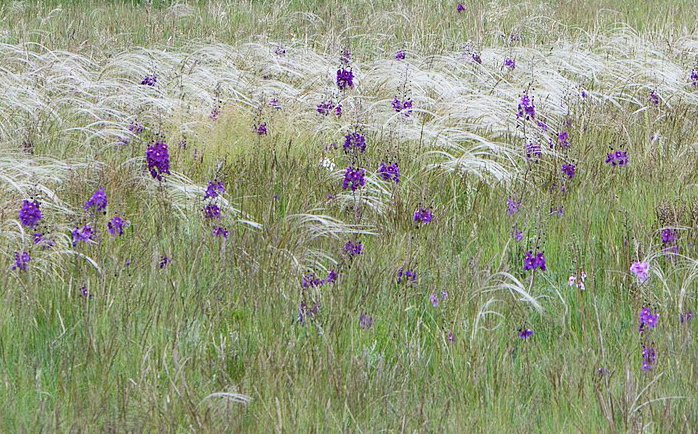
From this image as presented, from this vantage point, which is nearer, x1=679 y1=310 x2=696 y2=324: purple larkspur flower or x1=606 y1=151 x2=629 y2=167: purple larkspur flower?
x1=679 y1=310 x2=696 y2=324: purple larkspur flower

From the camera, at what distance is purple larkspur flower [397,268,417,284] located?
3146 mm

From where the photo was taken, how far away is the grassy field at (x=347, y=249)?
2.47 metres

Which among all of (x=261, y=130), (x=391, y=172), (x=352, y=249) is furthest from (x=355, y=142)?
(x=352, y=249)

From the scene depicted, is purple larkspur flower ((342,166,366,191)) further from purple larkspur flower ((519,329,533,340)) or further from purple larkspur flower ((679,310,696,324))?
purple larkspur flower ((679,310,696,324))

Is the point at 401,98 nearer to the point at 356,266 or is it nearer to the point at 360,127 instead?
the point at 360,127

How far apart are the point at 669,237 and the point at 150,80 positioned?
3617 mm

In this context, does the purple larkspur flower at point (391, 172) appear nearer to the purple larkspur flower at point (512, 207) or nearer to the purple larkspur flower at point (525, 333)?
the purple larkspur flower at point (512, 207)

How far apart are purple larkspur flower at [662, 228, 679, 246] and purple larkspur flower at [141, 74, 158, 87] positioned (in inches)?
137

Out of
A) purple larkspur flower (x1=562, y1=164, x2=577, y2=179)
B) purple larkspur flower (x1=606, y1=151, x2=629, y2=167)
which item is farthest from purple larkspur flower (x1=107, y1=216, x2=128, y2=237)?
purple larkspur flower (x1=606, y1=151, x2=629, y2=167)

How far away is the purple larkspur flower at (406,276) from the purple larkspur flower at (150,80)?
318 centimetres

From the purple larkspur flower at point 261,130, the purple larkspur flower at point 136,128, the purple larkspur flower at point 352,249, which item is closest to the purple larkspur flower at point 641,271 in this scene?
the purple larkspur flower at point 352,249

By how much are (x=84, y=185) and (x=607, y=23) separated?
691 cm

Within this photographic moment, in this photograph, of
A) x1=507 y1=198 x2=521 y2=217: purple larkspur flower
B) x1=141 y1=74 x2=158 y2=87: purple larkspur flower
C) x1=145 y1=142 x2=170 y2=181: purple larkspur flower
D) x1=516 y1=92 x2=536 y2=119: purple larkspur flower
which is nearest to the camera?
x1=145 y1=142 x2=170 y2=181: purple larkspur flower

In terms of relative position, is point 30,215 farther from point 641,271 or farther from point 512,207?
point 641,271
